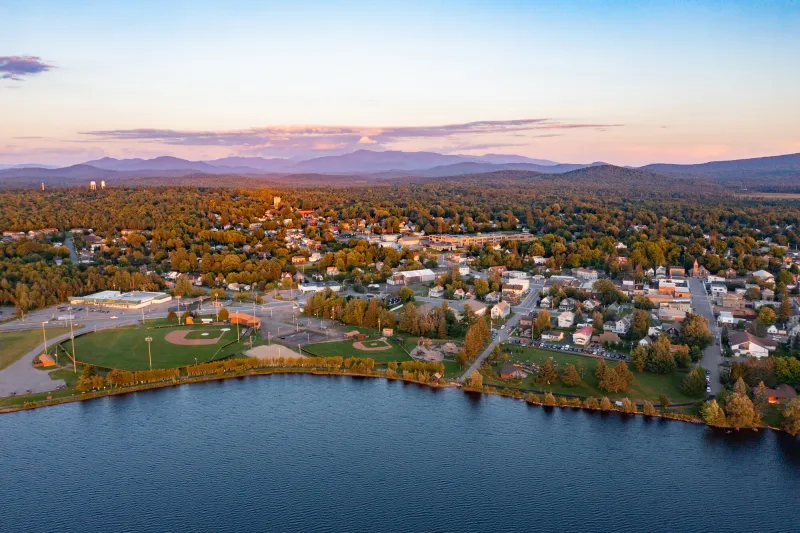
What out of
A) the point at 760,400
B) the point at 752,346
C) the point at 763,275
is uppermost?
the point at 763,275

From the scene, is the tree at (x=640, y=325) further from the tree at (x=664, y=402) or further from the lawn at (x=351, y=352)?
the lawn at (x=351, y=352)

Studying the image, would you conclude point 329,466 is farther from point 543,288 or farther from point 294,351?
point 543,288

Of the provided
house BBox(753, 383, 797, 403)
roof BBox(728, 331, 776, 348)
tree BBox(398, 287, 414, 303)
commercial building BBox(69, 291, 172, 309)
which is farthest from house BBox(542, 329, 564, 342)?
commercial building BBox(69, 291, 172, 309)

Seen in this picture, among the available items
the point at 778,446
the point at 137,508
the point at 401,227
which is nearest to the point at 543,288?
the point at 778,446

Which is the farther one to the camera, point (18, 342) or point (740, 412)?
point (18, 342)

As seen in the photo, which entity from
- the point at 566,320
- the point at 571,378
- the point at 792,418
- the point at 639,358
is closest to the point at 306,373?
the point at 571,378

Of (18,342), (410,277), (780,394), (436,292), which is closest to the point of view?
(780,394)

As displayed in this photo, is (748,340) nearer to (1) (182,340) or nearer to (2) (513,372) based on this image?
(2) (513,372)
